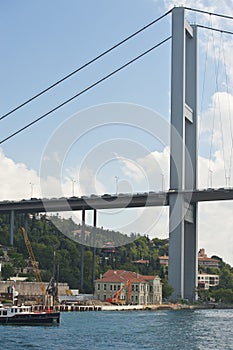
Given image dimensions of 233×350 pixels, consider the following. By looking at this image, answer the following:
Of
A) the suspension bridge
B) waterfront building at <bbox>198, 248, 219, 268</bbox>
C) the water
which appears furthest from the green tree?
waterfront building at <bbox>198, 248, 219, 268</bbox>

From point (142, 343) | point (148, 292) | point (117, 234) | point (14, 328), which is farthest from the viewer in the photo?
point (117, 234)

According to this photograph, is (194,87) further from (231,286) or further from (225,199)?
(231,286)

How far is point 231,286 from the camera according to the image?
76.1 metres

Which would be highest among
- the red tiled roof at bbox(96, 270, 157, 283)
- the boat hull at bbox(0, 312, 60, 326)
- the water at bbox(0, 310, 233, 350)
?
the red tiled roof at bbox(96, 270, 157, 283)

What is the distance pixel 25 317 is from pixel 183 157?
2049cm

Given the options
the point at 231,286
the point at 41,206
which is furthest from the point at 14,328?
the point at 231,286

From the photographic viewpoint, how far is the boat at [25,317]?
28.7 meters

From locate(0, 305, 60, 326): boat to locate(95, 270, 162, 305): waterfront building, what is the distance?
2764 cm

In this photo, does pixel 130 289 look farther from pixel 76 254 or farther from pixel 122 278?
pixel 76 254

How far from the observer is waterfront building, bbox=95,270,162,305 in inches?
2253

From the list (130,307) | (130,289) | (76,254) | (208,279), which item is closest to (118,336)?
(130,307)

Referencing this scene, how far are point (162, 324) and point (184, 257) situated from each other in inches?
757

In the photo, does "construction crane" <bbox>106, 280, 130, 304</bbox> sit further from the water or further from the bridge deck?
the water

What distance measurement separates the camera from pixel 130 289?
189 feet
